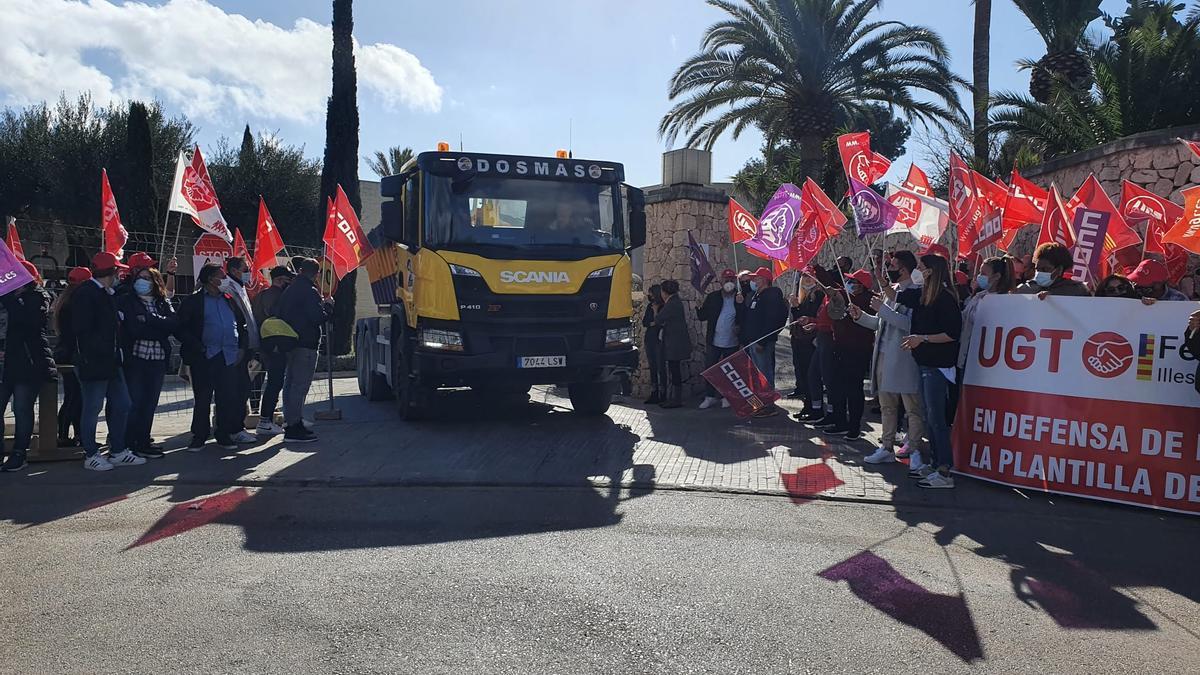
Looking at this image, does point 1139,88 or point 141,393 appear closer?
point 141,393

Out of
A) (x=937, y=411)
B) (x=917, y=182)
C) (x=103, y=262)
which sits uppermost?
(x=917, y=182)

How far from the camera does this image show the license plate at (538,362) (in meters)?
9.64

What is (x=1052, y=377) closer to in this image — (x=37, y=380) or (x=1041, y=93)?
(x=37, y=380)

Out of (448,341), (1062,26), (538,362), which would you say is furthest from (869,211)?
(1062,26)

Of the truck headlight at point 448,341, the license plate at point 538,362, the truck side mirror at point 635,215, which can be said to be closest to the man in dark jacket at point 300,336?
the truck headlight at point 448,341

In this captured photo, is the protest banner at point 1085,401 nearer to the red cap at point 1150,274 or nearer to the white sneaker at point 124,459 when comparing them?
the red cap at point 1150,274

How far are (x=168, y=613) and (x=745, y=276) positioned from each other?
8494mm

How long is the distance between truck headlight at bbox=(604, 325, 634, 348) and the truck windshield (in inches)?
34.8

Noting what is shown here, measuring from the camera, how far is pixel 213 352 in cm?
868

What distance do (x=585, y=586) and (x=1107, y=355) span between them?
442 centimetres

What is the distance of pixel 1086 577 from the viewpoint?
5004 mm

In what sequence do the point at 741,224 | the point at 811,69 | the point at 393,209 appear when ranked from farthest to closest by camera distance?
the point at 811,69
the point at 741,224
the point at 393,209

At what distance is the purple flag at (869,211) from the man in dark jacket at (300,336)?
17.9 feet

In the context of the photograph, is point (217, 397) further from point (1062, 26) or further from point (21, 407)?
point (1062, 26)
